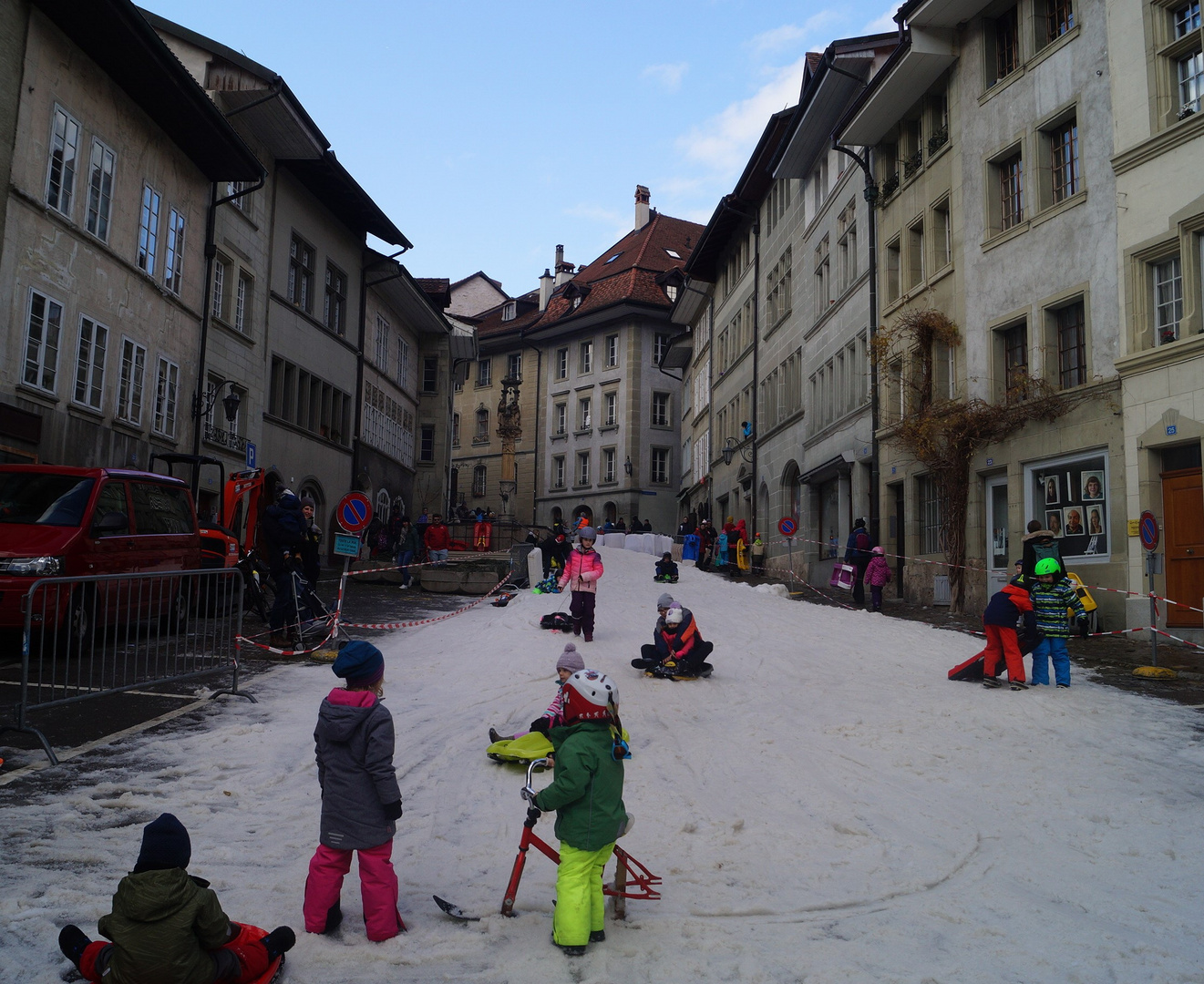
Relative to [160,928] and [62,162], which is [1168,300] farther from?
[62,162]

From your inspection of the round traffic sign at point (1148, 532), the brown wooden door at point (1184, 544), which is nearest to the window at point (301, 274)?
the brown wooden door at point (1184, 544)

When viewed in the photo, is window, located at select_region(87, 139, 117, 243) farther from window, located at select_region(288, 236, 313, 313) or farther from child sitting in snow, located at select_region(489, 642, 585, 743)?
child sitting in snow, located at select_region(489, 642, 585, 743)

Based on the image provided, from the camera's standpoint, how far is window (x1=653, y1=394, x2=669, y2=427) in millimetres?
59094

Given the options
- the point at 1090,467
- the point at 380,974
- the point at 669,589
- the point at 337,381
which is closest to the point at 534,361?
the point at 337,381

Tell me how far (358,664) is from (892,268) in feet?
73.8

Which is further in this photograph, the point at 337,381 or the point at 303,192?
the point at 337,381

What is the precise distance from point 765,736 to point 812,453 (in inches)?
875

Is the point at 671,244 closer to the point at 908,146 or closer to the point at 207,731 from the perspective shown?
the point at 908,146

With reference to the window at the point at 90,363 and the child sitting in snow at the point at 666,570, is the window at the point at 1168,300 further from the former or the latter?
the window at the point at 90,363

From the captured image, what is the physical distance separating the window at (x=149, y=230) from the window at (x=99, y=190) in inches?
47.4

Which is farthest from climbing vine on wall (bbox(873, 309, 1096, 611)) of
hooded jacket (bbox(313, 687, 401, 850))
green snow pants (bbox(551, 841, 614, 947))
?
hooded jacket (bbox(313, 687, 401, 850))

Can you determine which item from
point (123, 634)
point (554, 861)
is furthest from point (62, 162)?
point (554, 861)

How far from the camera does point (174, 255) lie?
22359 millimetres

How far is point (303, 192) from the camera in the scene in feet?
97.8
